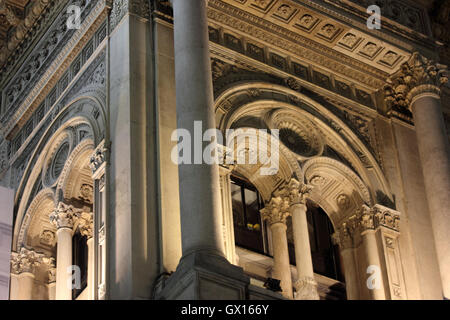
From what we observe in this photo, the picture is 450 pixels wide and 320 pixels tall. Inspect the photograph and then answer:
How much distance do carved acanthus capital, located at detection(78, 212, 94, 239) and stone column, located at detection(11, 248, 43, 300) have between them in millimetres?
1602

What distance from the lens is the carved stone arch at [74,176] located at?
2533 centimetres

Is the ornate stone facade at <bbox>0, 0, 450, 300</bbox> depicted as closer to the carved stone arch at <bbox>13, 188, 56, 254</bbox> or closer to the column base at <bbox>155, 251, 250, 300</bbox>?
the carved stone arch at <bbox>13, 188, 56, 254</bbox>

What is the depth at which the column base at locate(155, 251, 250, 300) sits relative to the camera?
1944cm

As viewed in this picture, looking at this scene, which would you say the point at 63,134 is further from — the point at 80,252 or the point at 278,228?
the point at 278,228

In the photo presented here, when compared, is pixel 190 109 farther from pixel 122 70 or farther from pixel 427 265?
pixel 427 265

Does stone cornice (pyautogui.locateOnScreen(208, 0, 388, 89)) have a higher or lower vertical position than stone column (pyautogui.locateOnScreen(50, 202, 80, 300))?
higher

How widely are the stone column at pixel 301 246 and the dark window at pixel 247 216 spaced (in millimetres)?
3123

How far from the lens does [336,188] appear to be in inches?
1039

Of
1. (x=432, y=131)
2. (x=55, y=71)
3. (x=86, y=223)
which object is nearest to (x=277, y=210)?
(x=432, y=131)

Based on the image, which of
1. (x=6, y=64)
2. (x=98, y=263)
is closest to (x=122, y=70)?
(x=98, y=263)

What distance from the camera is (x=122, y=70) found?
2375 cm

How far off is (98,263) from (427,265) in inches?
286

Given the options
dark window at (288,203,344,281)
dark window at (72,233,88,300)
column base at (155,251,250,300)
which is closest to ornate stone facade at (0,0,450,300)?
dark window at (288,203,344,281)

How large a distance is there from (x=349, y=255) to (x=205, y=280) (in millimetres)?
7046
